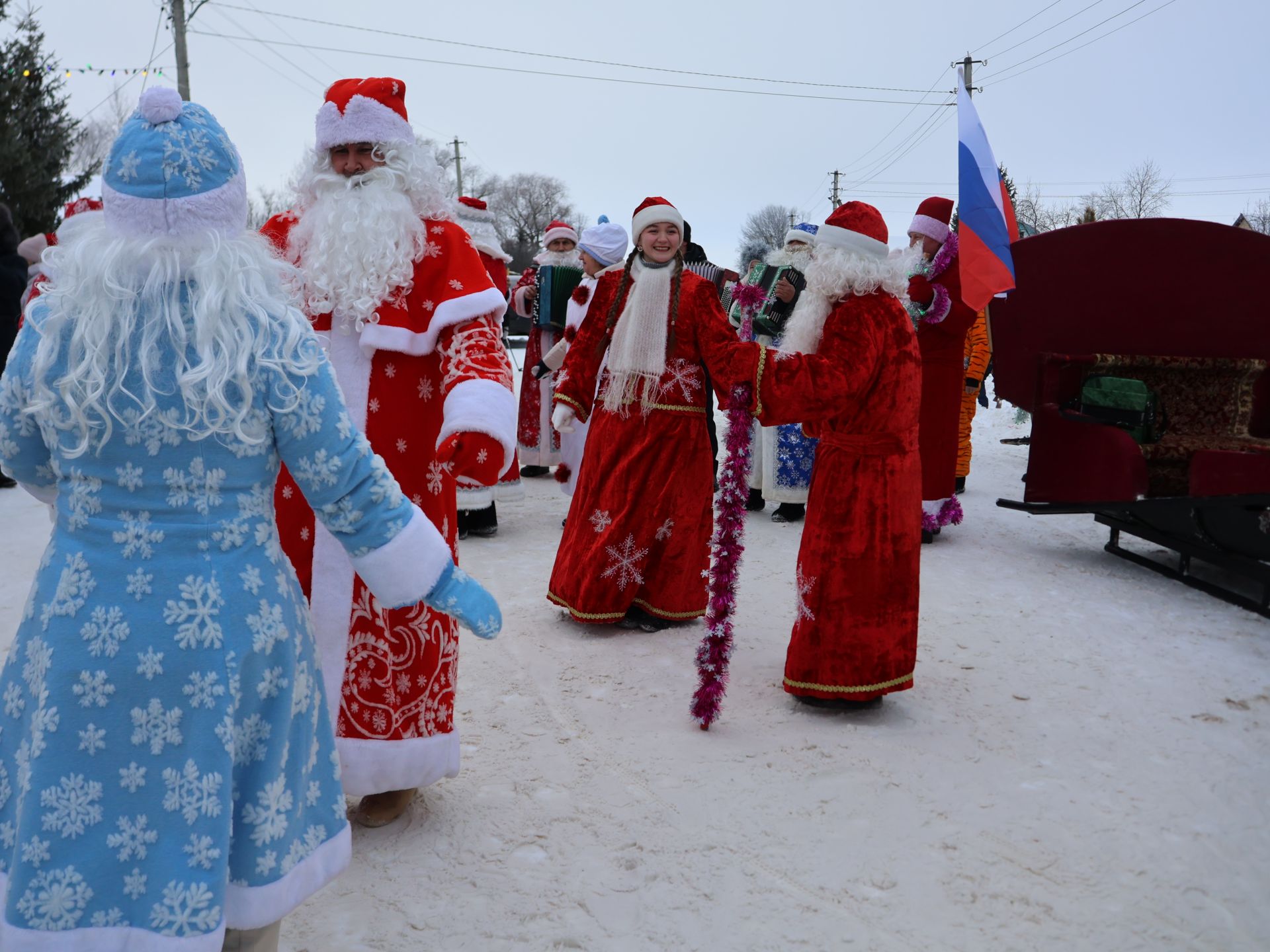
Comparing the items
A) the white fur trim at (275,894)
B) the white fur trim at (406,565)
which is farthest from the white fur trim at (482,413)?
the white fur trim at (275,894)

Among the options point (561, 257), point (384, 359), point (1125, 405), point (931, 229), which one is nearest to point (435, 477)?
point (384, 359)

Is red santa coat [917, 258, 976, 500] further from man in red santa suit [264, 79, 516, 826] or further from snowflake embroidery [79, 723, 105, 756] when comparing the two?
snowflake embroidery [79, 723, 105, 756]

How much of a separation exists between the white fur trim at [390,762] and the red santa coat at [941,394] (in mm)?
4563

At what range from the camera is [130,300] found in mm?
1643

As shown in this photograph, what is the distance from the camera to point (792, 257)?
262 inches

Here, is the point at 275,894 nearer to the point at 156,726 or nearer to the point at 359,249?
the point at 156,726

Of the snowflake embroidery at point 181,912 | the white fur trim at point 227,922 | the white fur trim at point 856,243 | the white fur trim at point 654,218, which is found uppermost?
the white fur trim at point 654,218

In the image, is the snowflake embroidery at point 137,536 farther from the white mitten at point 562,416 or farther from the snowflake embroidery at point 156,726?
the white mitten at point 562,416

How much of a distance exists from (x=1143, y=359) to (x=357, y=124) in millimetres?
5474

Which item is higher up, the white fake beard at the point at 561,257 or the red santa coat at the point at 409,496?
the white fake beard at the point at 561,257

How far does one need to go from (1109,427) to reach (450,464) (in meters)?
5.02

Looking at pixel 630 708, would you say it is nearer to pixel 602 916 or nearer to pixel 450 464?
pixel 602 916

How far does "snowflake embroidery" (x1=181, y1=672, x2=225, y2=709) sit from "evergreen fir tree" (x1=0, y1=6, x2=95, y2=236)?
19.2m

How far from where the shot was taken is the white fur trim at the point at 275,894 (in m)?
1.71
